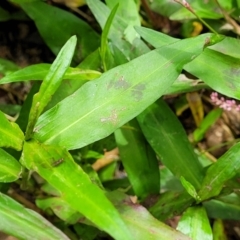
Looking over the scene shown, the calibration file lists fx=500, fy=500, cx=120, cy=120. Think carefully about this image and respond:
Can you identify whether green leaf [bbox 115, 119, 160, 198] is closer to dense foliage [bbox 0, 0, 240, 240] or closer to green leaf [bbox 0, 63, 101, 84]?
dense foliage [bbox 0, 0, 240, 240]

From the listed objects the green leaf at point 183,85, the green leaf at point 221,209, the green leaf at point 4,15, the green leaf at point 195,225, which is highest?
the green leaf at point 183,85

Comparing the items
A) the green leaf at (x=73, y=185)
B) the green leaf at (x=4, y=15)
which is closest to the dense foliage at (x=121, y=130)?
the green leaf at (x=73, y=185)

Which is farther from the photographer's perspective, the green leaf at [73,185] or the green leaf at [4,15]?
the green leaf at [4,15]

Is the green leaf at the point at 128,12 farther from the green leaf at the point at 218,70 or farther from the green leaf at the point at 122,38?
the green leaf at the point at 218,70

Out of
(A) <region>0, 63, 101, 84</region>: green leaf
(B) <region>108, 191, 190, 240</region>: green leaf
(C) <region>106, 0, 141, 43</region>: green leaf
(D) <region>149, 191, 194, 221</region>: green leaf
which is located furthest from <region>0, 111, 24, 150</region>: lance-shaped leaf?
(C) <region>106, 0, 141, 43</region>: green leaf

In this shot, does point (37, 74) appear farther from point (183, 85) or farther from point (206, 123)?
point (206, 123)

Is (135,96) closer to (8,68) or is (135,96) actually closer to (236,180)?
(236,180)

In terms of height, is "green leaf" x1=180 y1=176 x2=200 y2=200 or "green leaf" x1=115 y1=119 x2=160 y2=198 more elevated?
"green leaf" x1=180 y1=176 x2=200 y2=200
